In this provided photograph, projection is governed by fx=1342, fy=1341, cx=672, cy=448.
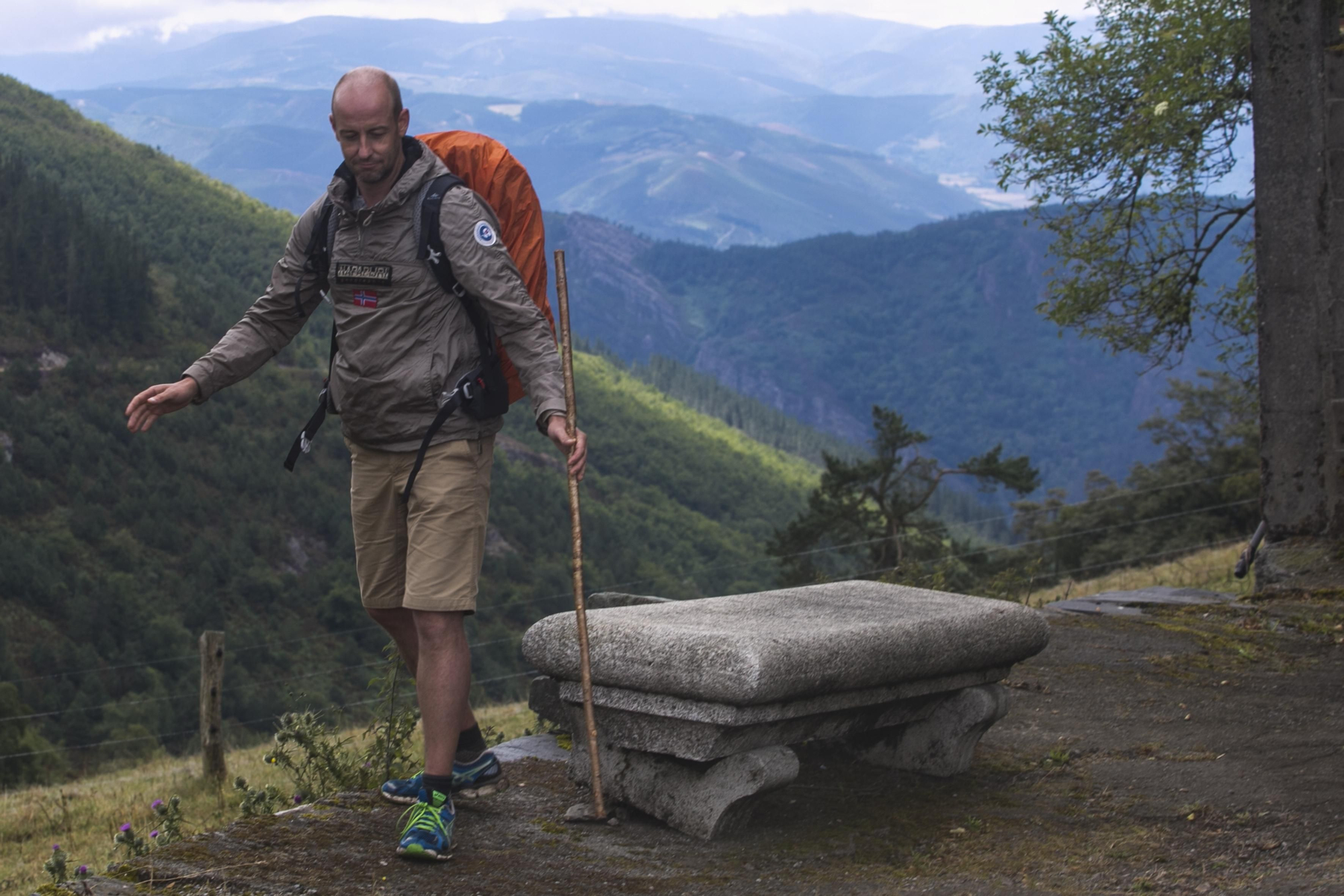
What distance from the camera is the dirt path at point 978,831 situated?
3.43 m

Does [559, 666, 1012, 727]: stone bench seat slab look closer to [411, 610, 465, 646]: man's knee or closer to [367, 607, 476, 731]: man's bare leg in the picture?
[367, 607, 476, 731]: man's bare leg

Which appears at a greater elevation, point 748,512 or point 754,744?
point 754,744

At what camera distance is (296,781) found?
15.8ft

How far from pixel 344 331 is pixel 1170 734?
3.39 meters

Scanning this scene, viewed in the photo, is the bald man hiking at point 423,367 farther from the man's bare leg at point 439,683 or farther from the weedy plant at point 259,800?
the weedy plant at point 259,800

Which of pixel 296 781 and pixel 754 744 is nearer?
pixel 754 744

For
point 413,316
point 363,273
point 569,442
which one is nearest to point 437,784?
point 569,442

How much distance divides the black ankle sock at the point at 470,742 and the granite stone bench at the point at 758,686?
0.89ft

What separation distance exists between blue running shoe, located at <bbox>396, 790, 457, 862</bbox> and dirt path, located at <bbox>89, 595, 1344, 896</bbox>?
0.13 feet

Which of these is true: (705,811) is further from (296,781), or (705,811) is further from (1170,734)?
(1170,734)

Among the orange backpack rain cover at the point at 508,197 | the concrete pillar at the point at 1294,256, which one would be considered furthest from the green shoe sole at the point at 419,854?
the concrete pillar at the point at 1294,256

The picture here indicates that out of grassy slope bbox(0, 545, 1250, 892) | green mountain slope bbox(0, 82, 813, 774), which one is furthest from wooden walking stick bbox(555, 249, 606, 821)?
green mountain slope bbox(0, 82, 813, 774)

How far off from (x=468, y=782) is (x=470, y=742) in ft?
0.40

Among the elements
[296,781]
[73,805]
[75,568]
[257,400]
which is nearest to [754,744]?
[296,781]
